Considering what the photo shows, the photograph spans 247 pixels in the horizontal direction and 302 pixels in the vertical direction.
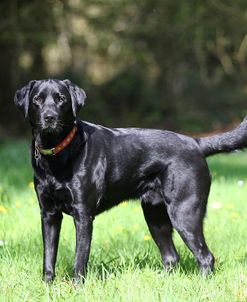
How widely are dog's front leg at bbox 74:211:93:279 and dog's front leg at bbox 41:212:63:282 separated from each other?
0.78ft

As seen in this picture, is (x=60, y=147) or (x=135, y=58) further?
(x=135, y=58)

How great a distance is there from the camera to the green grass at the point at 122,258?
395cm

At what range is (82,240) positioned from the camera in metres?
4.40

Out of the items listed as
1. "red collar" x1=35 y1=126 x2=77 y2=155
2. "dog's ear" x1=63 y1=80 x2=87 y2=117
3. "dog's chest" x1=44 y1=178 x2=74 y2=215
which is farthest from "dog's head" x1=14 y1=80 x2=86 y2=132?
"dog's chest" x1=44 y1=178 x2=74 y2=215

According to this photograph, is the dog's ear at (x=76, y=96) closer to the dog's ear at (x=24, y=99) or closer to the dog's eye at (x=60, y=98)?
the dog's eye at (x=60, y=98)

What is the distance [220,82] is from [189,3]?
949 cm

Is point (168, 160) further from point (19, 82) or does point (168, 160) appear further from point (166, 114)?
point (166, 114)

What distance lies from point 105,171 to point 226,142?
41.4 inches

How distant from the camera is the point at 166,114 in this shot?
2219 centimetres

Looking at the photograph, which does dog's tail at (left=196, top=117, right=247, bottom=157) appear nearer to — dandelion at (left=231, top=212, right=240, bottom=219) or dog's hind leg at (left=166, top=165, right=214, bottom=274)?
dog's hind leg at (left=166, top=165, right=214, bottom=274)

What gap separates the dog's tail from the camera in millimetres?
4953

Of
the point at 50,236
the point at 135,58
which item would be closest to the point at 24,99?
the point at 50,236

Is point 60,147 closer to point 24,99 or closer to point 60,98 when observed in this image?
point 60,98

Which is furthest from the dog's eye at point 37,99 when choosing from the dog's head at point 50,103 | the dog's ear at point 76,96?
the dog's ear at point 76,96
